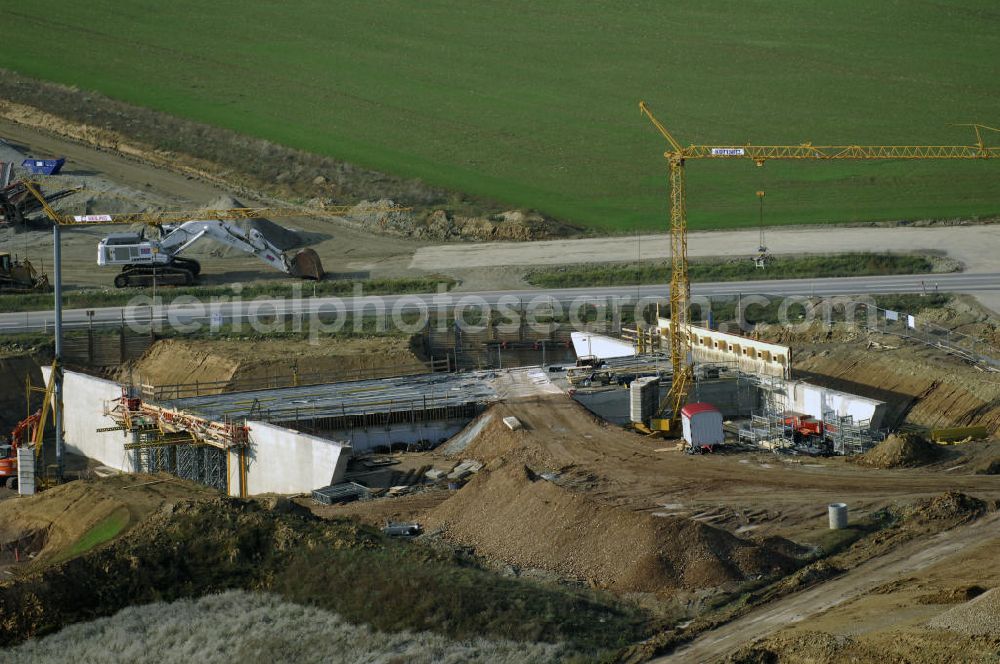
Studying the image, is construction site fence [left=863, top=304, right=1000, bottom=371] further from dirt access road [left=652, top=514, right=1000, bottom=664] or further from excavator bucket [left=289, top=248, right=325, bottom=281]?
excavator bucket [left=289, top=248, right=325, bottom=281]

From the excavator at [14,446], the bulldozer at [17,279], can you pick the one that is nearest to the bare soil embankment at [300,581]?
the excavator at [14,446]

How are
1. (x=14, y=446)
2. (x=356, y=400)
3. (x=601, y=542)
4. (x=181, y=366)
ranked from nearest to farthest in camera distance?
1. (x=601, y=542)
2. (x=356, y=400)
3. (x=14, y=446)
4. (x=181, y=366)

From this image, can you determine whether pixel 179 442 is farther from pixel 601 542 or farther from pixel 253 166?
pixel 253 166

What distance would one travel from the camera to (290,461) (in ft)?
151

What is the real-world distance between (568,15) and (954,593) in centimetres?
9659

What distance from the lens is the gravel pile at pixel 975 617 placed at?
25.5 meters

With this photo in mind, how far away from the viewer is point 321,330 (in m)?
63.2

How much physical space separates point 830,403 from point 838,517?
519 inches

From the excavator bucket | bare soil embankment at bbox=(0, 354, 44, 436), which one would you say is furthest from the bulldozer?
the excavator bucket

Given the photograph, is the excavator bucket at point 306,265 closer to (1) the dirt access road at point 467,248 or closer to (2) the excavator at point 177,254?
(2) the excavator at point 177,254

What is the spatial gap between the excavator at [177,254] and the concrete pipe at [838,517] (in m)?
41.6

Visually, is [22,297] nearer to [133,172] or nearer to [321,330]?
[321,330]

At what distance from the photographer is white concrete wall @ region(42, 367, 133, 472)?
53194mm

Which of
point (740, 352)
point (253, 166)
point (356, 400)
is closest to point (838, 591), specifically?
point (740, 352)
